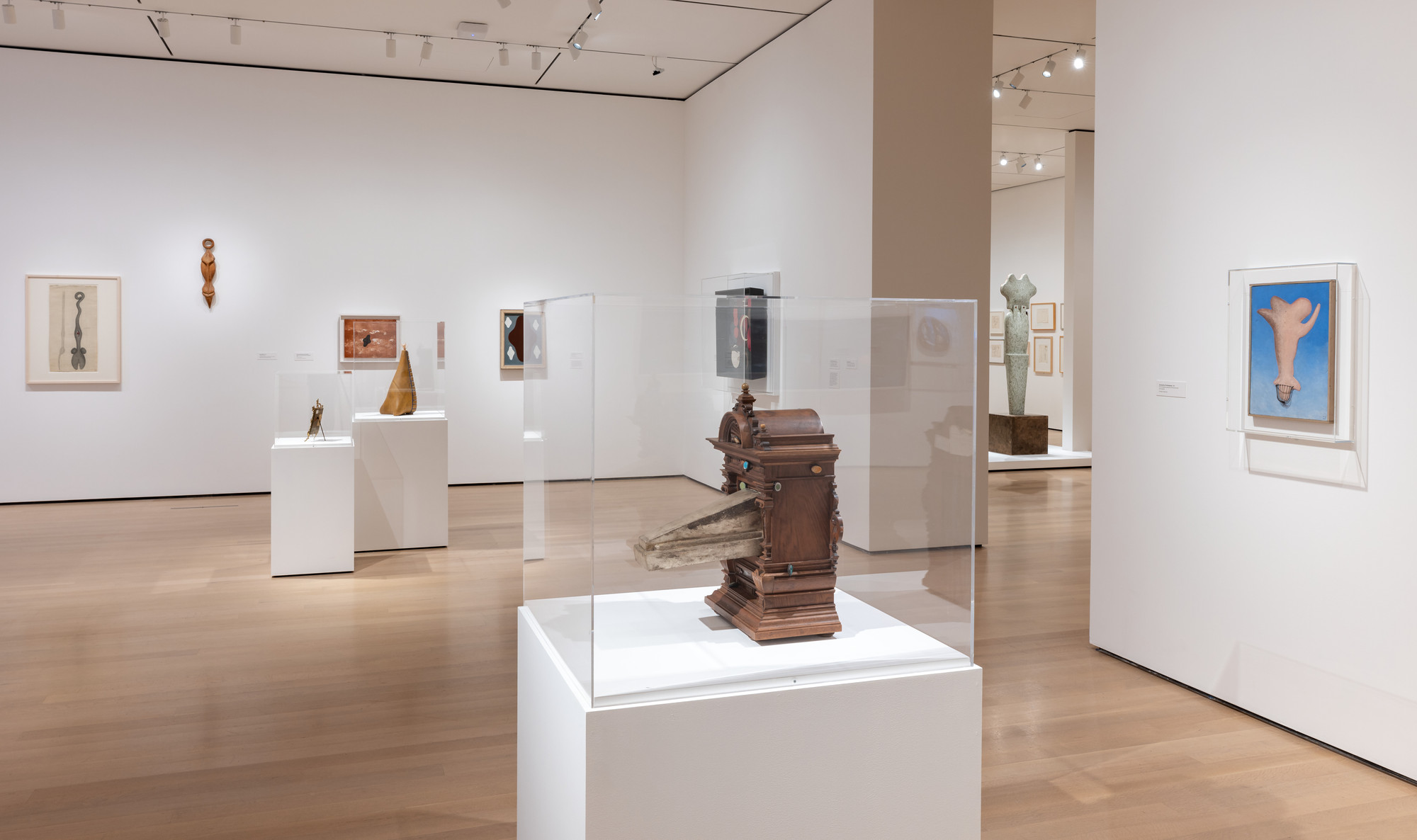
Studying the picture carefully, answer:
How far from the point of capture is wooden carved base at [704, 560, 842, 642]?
6.93ft

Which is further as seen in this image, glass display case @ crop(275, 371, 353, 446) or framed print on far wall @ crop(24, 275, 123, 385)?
framed print on far wall @ crop(24, 275, 123, 385)

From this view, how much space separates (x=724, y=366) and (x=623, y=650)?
2.00ft

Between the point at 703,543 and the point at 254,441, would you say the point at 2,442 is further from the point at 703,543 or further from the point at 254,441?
the point at 703,543

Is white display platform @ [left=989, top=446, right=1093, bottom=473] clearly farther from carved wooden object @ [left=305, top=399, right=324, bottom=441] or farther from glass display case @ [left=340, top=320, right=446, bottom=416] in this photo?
carved wooden object @ [left=305, top=399, right=324, bottom=441]

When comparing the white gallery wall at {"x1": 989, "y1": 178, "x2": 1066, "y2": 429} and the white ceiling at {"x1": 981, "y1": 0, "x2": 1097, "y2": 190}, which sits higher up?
the white ceiling at {"x1": 981, "y1": 0, "x2": 1097, "y2": 190}

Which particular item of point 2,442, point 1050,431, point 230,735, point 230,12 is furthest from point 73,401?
point 1050,431

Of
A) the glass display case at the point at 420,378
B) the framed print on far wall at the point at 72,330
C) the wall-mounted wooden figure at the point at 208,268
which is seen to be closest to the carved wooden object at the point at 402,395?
the glass display case at the point at 420,378

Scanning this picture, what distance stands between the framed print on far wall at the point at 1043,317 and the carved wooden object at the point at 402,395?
10921 millimetres

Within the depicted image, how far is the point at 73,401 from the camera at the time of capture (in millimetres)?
9336

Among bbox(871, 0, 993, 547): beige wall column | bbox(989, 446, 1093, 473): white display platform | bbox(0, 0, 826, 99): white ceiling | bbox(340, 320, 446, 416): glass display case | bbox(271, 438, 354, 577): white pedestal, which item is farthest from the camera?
bbox(989, 446, 1093, 473): white display platform

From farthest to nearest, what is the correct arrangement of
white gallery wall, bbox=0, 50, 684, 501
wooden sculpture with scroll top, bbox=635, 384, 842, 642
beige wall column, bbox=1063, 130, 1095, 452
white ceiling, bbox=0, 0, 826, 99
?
1. beige wall column, bbox=1063, 130, 1095, 452
2. white gallery wall, bbox=0, 50, 684, 501
3. white ceiling, bbox=0, 0, 826, 99
4. wooden sculpture with scroll top, bbox=635, 384, 842, 642

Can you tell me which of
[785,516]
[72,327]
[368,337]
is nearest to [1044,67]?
[368,337]

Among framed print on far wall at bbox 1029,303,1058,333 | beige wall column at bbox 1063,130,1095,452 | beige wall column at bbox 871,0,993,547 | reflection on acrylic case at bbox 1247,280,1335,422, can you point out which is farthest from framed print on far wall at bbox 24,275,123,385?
framed print on far wall at bbox 1029,303,1058,333

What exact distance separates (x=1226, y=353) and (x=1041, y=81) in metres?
6.79
